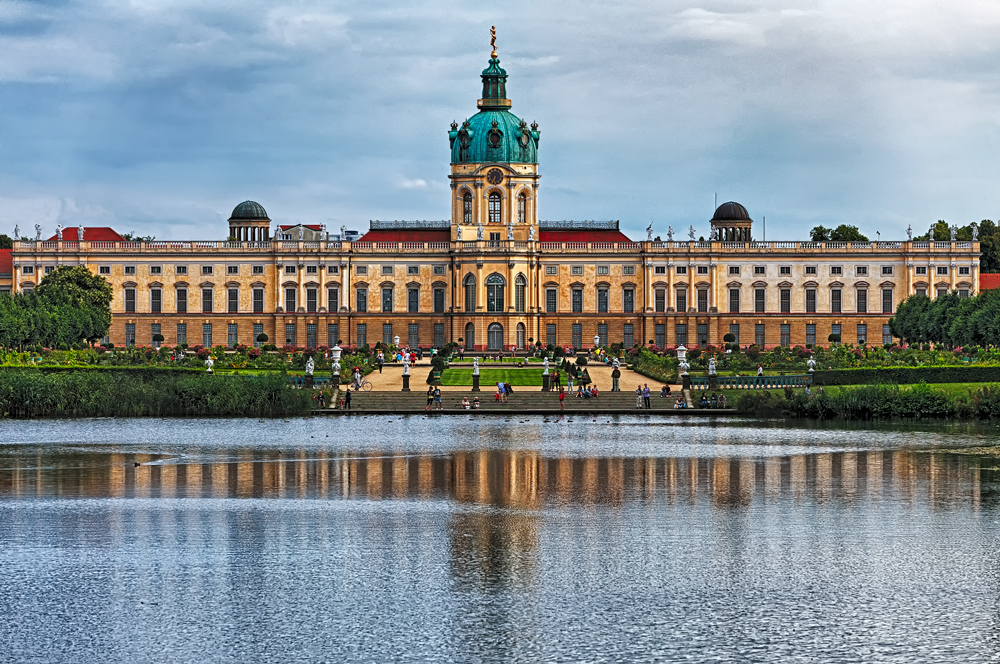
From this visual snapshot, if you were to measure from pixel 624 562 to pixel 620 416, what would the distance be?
2989 cm

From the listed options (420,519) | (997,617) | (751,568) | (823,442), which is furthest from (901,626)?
(823,442)

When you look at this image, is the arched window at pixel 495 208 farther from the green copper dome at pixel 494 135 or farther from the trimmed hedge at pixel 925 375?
the trimmed hedge at pixel 925 375

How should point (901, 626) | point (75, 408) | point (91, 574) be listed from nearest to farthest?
point (901, 626)
point (91, 574)
point (75, 408)

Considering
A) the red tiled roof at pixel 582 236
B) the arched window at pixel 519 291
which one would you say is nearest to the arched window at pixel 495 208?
the red tiled roof at pixel 582 236

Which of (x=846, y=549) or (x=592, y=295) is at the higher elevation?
(x=592, y=295)

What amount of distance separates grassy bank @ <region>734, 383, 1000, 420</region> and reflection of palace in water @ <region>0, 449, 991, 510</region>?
1173 centimetres

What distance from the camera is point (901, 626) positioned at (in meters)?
17.5

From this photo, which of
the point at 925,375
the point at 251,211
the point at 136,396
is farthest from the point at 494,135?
the point at 136,396

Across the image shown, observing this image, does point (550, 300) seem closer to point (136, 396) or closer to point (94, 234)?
point (94, 234)

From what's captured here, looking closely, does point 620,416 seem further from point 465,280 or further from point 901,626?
point 465,280

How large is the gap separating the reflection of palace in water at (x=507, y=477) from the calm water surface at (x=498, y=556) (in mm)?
111

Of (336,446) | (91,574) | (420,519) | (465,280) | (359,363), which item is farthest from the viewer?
(465,280)

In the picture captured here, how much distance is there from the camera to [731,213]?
11275 cm

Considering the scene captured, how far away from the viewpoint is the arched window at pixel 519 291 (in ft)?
337
